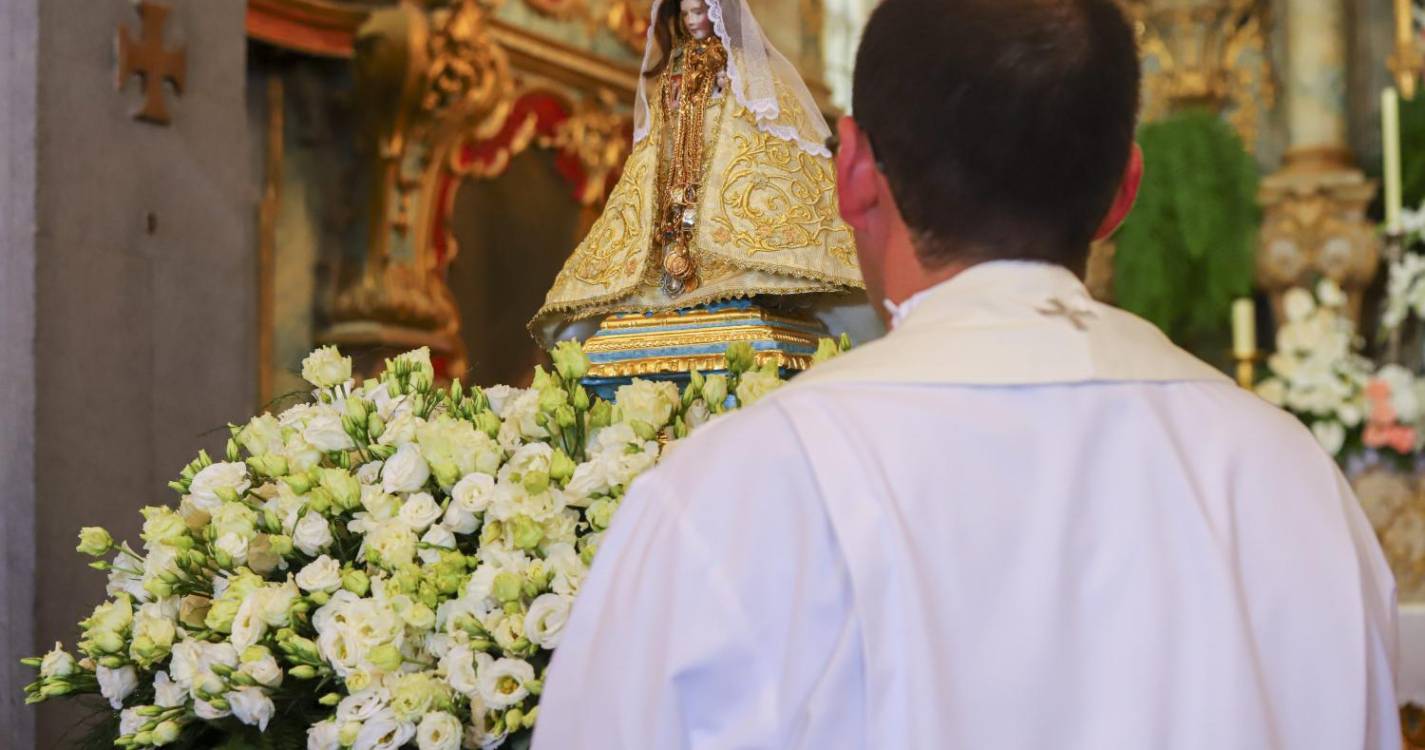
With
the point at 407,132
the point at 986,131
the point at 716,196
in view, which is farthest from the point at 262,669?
the point at 407,132

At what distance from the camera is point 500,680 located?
1678mm

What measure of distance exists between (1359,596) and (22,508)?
8.45ft

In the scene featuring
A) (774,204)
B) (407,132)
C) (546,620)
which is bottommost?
(546,620)

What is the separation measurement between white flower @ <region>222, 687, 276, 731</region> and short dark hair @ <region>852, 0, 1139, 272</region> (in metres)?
0.86

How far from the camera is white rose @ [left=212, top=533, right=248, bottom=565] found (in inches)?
73.8

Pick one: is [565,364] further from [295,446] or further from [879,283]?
[879,283]

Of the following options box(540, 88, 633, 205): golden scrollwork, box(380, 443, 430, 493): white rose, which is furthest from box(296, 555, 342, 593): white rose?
box(540, 88, 633, 205): golden scrollwork

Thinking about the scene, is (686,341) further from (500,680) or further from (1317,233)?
(1317,233)

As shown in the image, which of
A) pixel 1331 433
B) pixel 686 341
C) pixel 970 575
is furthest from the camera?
pixel 1331 433

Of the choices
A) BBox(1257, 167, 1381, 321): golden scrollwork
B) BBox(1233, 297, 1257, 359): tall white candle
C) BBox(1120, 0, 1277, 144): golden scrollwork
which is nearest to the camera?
BBox(1233, 297, 1257, 359): tall white candle

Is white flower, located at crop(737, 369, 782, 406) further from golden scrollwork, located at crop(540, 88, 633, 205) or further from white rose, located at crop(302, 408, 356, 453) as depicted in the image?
golden scrollwork, located at crop(540, 88, 633, 205)

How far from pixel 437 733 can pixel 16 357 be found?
190cm

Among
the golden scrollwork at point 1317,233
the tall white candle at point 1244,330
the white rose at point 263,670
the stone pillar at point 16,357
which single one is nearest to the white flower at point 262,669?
the white rose at point 263,670

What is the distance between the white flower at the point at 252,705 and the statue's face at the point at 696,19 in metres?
1.24
